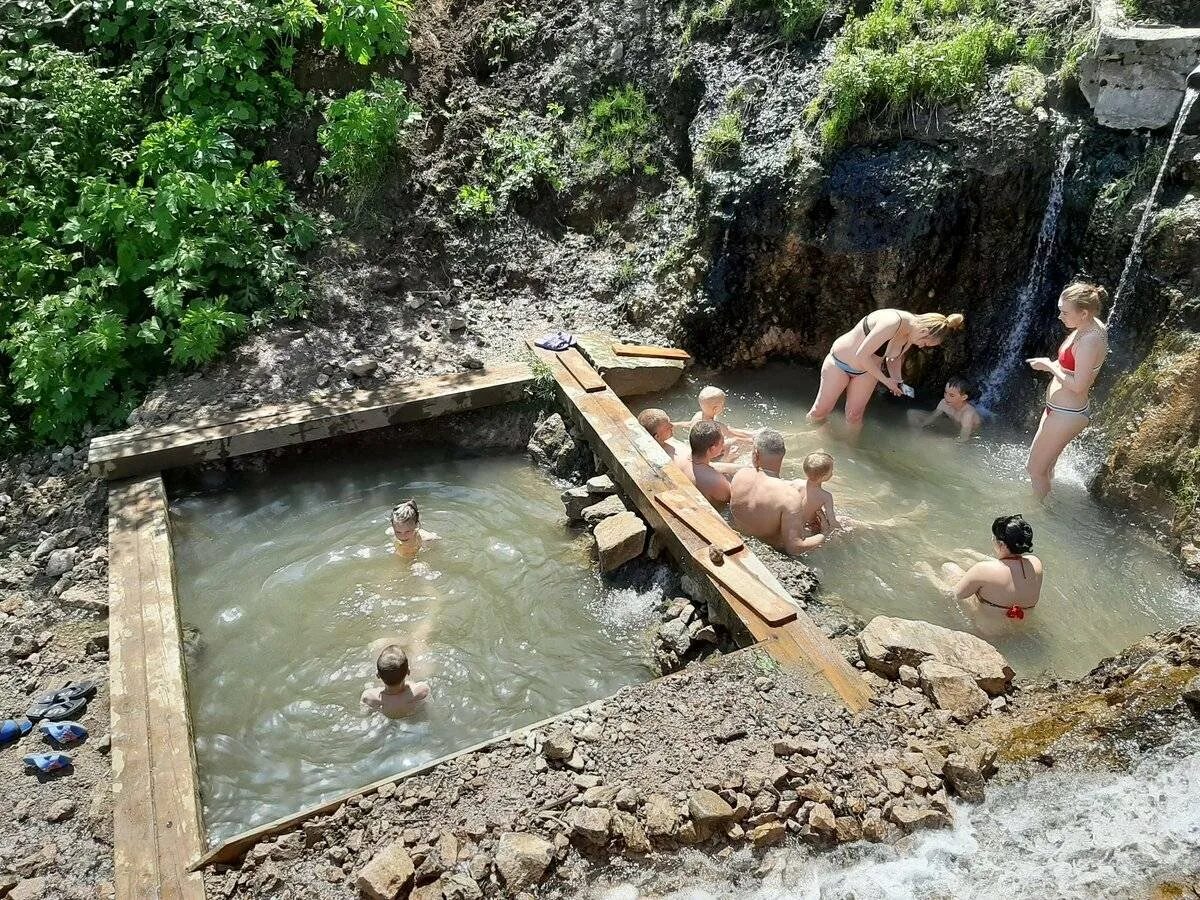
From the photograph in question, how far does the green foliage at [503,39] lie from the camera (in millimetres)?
9375

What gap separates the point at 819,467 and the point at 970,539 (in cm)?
132

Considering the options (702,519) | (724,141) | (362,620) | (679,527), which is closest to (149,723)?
(362,620)

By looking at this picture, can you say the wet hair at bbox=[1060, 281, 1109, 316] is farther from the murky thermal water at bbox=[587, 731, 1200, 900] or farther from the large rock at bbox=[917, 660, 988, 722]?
the murky thermal water at bbox=[587, 731, 1200, 900]

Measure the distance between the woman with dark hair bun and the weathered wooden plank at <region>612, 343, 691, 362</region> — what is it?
3384 millimetres

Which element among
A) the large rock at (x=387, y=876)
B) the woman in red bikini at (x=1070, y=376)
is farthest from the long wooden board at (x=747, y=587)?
the woman in red bikini at (x=1070, y=376)

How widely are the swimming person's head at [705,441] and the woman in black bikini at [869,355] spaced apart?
5.06 feet

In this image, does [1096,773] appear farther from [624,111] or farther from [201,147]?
[201,147]

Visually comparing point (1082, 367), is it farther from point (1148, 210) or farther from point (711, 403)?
point (711, 403)

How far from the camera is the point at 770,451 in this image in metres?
5.94

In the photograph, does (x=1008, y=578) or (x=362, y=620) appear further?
(x=362, y=620)

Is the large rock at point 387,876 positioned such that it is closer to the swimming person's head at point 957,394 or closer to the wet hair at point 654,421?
the wet hair at point 654,421

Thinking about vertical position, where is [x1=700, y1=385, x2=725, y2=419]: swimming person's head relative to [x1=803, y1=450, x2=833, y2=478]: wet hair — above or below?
below

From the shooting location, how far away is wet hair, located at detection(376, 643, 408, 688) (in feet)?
14.5

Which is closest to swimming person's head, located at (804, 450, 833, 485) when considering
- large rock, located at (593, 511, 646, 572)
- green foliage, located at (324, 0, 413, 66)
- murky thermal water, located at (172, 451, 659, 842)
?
large rock, located at (593, 511, 646, 572)
